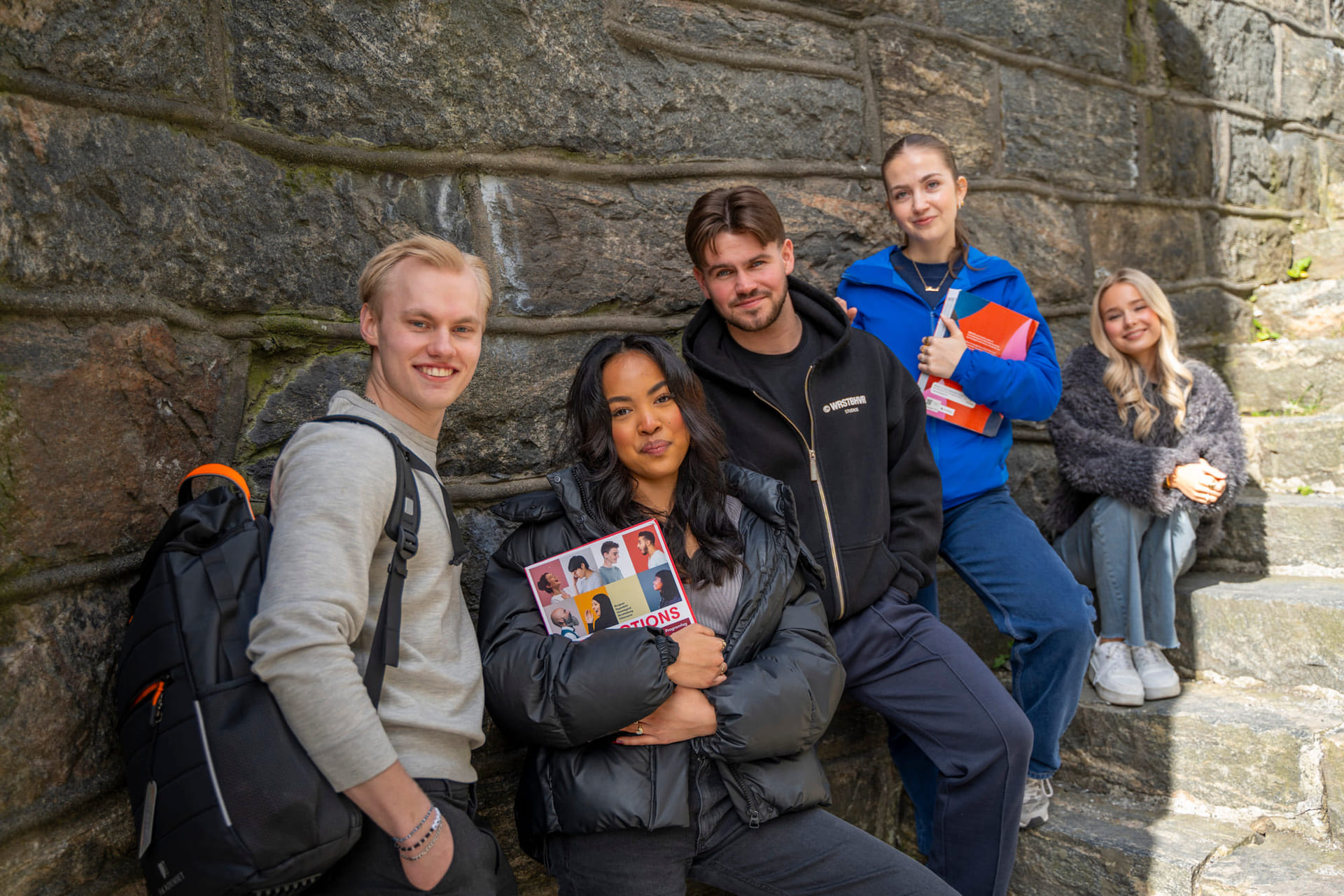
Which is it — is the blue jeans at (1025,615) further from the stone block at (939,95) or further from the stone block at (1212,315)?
the stone block at (1212,315)

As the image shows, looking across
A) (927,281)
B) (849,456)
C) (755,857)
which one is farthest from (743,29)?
(755,857)

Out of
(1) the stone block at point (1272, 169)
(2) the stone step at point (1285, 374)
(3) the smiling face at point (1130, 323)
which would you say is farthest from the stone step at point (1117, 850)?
(1) the stone block at point (1272, 169)

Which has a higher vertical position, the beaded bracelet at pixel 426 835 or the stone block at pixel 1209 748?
the beaded bracelet at pixel 426 835

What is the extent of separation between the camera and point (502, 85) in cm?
245

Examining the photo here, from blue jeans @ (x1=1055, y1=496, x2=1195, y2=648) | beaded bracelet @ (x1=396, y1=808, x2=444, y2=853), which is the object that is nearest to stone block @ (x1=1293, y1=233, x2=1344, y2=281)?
blue jeans @ (x1=1055, y1=496, x2=1195, y2=648)

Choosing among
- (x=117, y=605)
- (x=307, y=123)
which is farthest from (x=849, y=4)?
(x=117, y=605)

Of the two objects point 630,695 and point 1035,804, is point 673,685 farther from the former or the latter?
point 1035,804

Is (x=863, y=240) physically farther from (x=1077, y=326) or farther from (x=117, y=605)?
(x=117, y=605)

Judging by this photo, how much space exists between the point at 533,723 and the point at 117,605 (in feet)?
2.56

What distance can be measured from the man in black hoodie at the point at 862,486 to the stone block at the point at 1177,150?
90.3 inches

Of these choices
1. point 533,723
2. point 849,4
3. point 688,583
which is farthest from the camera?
point 849,4

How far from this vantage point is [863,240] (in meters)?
3.16

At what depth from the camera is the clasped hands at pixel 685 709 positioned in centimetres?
187

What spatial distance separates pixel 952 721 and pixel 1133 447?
1358 mm
